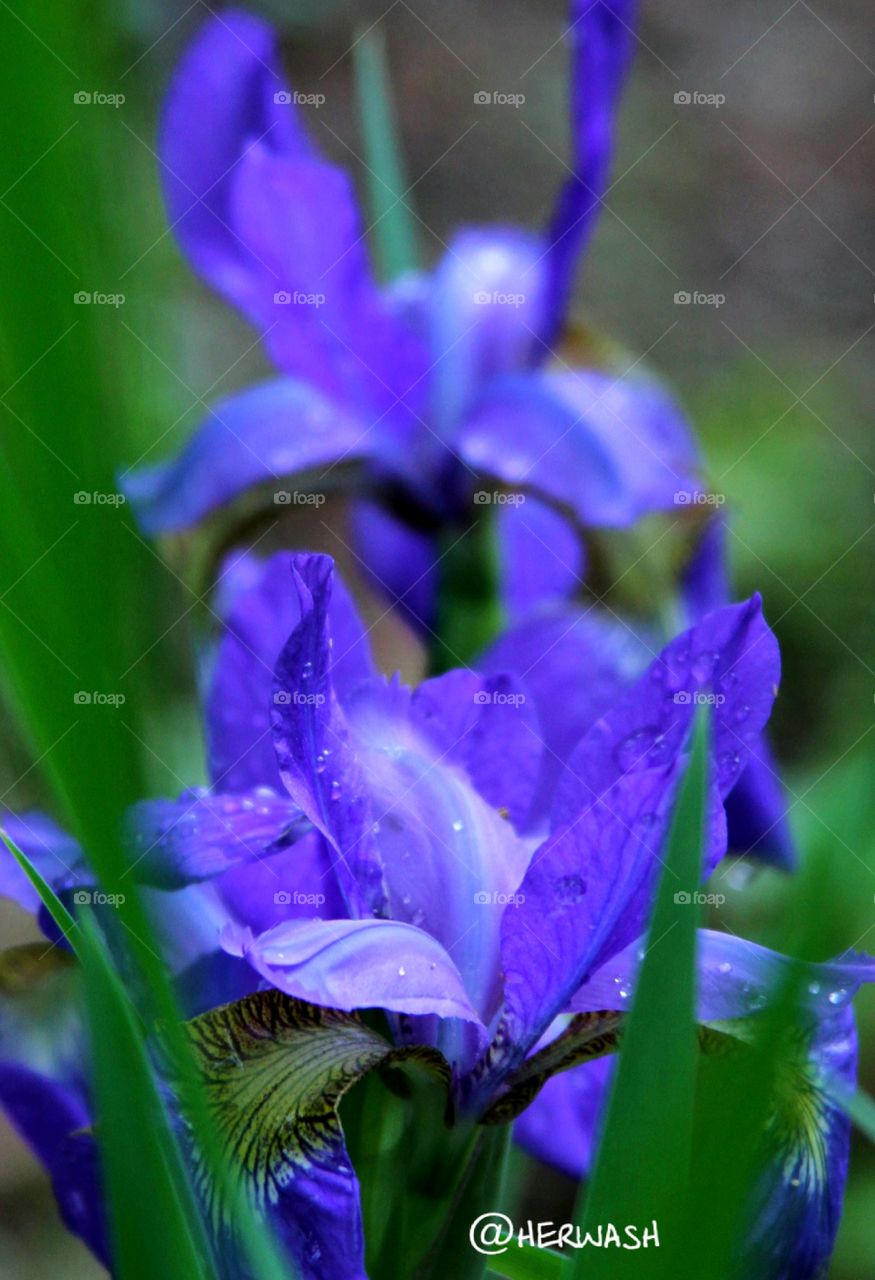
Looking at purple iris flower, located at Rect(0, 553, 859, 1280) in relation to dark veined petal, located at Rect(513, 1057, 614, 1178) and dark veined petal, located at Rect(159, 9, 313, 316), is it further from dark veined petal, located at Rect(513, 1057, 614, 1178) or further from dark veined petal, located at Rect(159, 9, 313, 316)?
dark veined petal, located at Rect(159, 9, 313, 316)

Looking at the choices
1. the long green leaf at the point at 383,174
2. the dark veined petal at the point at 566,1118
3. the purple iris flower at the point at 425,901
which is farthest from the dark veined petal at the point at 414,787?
the long green leaf at the point at 383,174

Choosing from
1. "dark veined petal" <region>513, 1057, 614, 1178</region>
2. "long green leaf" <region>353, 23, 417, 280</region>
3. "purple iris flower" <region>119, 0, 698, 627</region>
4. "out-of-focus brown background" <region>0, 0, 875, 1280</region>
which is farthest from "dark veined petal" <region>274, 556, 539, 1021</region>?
"out-of-focus brown background" <region>0, 0, 875, 1280</region>

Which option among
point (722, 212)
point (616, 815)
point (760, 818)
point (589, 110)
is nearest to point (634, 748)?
point (616, 815)

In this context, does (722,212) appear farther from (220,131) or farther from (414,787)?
(414,787)

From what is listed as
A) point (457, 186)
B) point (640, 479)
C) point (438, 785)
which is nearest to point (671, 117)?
point (457, 186)

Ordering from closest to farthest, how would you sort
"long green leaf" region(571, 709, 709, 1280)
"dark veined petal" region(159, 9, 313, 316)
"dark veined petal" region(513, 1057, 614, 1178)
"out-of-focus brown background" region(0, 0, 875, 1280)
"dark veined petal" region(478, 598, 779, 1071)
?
1. "long green leaf" region(571, 709, 709, 1280)
2. "dark veined petal" region(478, 598, 779, 1071)
3. "dark veined petal" region(513, 1057, 614, 1178)
4. "dark veined petal" region(159, 9, 313, 316)
5. "out-of-focus brown background" region(0, 0, 875, 1280)

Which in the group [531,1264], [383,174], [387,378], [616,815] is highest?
[383,174]

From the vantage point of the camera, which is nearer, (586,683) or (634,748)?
(634,748)
